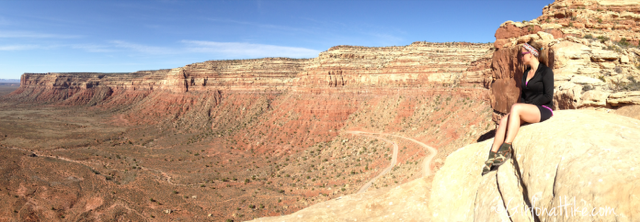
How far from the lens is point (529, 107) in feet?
19.7

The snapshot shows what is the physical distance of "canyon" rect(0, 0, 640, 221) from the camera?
6.75 m

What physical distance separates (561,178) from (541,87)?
113 inches

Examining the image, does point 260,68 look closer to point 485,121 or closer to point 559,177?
point 485,121

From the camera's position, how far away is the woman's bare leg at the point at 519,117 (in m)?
5.74

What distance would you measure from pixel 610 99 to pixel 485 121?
2061cm

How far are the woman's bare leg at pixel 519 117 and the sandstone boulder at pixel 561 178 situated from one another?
0.62ft

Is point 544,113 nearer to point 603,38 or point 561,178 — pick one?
point 561,178

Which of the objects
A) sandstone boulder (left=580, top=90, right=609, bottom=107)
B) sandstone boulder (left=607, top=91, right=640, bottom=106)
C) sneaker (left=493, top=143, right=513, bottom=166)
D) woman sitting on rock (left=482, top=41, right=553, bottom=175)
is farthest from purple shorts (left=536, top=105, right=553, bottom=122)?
sandstone boulder (left=580, top=90, right=609, bottom=107)

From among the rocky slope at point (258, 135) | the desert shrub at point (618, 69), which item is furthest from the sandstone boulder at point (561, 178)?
the rocky slope at point (258, 135)

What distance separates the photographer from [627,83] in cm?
1074

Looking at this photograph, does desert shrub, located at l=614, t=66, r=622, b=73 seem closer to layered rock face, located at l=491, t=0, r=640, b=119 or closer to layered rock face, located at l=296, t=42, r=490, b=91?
layered rock face, located at l=491, t=0, r=640, b=119

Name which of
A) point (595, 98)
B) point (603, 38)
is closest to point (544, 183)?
point (595, 98)

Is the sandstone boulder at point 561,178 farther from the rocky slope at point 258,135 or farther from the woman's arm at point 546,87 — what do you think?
the rocky slope at point 258,135

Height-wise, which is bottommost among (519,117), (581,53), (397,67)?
(519,117)
